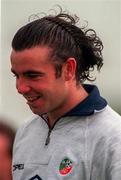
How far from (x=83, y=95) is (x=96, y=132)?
0.19 m

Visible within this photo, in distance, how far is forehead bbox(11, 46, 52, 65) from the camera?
86.4 inches

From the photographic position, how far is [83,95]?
2.30 m

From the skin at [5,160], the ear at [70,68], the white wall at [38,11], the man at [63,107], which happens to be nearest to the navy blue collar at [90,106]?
the man at [63,107]

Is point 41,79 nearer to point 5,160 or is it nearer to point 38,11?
point 5,160

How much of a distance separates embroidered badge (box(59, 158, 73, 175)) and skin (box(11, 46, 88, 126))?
0.67ft

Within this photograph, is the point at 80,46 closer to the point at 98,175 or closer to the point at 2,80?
the point at 98,175

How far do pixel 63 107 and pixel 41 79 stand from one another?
6.9 inches

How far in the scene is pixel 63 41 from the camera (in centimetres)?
229

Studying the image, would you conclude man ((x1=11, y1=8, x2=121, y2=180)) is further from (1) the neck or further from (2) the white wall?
(2) the white wall

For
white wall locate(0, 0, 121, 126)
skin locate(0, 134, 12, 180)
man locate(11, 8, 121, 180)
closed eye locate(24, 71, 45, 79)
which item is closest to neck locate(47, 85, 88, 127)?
man locate(11, 8, 121, 180)

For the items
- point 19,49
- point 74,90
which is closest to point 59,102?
point 74,90

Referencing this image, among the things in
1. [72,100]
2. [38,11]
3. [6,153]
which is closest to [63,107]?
[72,100]

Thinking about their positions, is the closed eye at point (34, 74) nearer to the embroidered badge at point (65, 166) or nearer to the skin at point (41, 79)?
the skin at point (41, 79)

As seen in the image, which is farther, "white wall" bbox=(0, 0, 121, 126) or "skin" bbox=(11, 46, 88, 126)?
"white wall" bbox=(0, 0, 121, 126)
